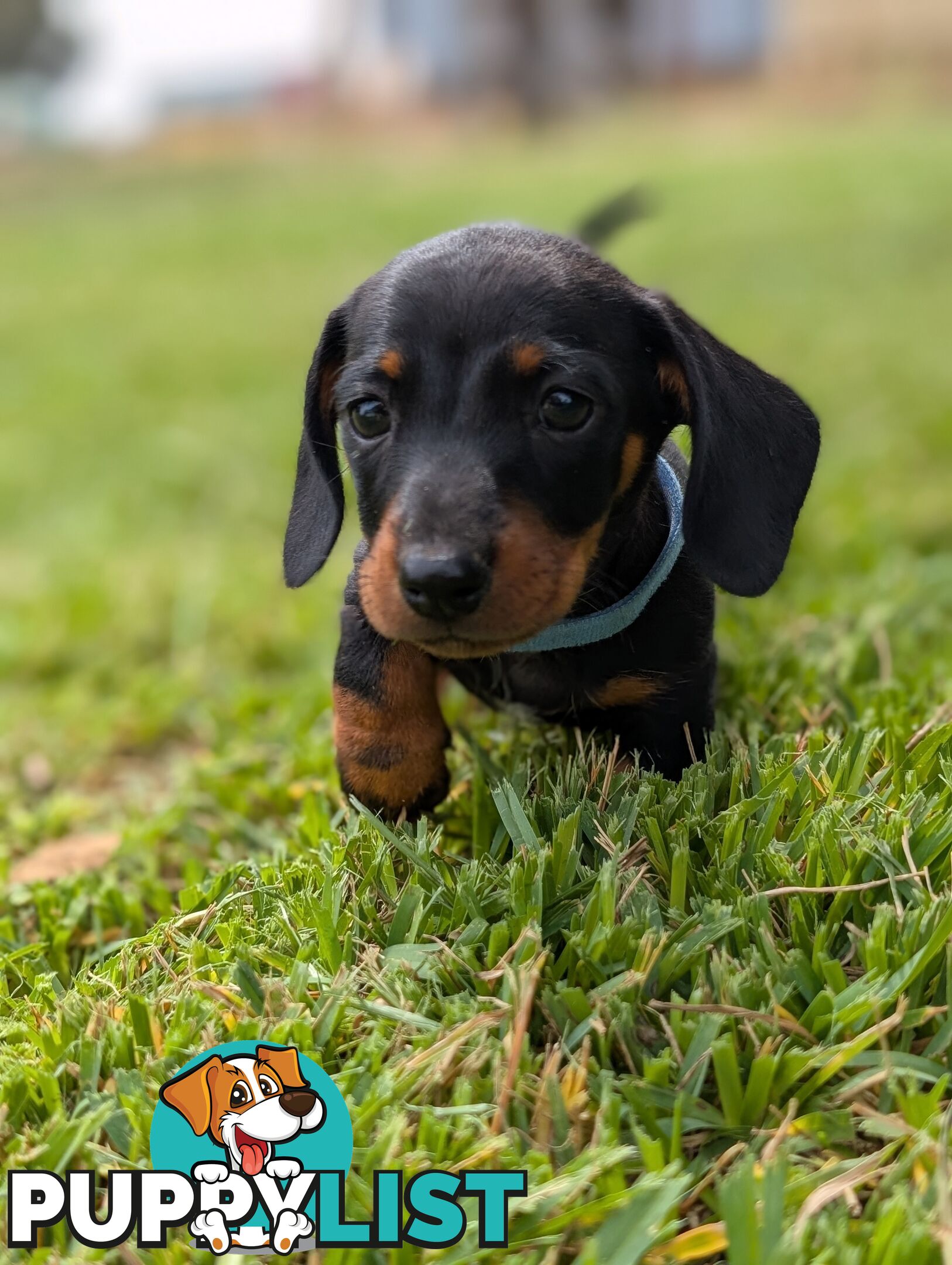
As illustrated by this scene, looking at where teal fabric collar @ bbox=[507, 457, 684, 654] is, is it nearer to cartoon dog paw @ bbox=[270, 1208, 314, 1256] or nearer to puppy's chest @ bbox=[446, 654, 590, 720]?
puppy's chest @ bbox=[446, 654, 590, 720]

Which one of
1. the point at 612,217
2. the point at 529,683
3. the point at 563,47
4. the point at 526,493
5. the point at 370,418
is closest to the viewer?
the point at 526,493

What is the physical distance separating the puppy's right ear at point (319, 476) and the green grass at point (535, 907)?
22.3 inches

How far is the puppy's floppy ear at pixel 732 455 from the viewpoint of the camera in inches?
95.1

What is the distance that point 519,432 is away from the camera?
7.48ft

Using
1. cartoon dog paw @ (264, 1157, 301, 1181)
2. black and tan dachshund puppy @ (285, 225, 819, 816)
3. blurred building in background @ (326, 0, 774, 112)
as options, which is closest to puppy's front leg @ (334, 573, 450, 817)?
black and tan dachshund puppy @ (285, 225, 819, 816)

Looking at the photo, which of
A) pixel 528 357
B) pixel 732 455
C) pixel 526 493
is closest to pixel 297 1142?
pixel 526 493

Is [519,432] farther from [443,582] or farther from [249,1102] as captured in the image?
[249,1102]

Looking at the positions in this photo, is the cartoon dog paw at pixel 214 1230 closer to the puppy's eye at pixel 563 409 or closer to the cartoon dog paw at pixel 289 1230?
the cartoon dog paw at pixel 289 1230

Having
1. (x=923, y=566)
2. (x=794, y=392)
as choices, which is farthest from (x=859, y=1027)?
(x=923, y=566)

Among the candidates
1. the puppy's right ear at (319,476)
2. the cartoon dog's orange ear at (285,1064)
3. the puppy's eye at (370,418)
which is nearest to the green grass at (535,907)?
the cartoon dog's orange ear at (285,1064)

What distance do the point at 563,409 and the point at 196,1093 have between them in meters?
1.27

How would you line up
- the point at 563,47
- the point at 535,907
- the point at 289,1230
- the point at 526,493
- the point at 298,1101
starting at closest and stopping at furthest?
1. the point at 289,1230
2. the point at 298,1101
3. the point at 535,907
4. the point at 526,493
5. the point at 563,47

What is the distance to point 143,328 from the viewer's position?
1139 centimetres

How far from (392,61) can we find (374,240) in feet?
60.4
